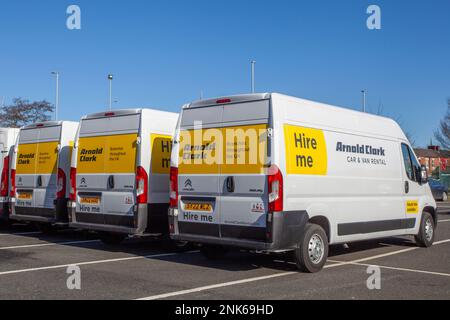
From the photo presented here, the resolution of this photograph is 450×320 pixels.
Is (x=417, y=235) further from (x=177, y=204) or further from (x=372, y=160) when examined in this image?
(x=177, y=204)

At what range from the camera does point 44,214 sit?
494 inches

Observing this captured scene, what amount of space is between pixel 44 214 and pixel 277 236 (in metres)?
6.69

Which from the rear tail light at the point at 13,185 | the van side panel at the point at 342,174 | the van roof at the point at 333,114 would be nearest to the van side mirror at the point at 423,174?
the van side panel at the point at 342,174

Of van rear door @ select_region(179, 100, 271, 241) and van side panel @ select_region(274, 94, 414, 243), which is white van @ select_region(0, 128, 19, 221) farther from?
van side panel @ select_region(274, 94, 414, 243)

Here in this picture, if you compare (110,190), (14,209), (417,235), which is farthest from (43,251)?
(417,235)

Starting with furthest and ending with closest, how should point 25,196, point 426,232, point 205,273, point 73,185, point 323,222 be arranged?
point 25,196, point 426,232, point 73,185, point 323,222, point 205,273

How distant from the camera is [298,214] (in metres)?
8.23

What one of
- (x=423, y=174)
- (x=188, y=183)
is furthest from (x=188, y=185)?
(x=423, y=174)

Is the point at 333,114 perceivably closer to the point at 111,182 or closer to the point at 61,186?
the point at 111,182

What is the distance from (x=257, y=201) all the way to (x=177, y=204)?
65.8 inches

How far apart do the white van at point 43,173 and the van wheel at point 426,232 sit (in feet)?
24.9

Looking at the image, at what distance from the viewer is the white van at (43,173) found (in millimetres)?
12328

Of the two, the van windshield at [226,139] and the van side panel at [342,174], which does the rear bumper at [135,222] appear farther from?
the van side panel at [342,174]

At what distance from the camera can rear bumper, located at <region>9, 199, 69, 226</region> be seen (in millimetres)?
12211
